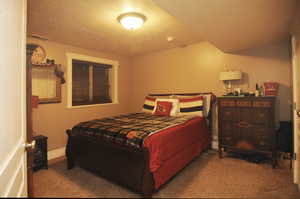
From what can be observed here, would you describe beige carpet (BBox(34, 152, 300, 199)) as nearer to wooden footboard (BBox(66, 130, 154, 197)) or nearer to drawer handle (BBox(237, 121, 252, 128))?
wooden footboard (BBox(66, 130, 154, 197))

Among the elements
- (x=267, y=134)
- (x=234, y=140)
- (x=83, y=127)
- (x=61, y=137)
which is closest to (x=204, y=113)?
(x=234, y=140)

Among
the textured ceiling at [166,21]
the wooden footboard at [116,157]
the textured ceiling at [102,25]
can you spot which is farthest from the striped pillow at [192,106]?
the wooden footboard at [116,157]

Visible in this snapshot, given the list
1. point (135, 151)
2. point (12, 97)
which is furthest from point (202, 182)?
point (12, 97)

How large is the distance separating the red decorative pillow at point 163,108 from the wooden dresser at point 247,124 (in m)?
0.88

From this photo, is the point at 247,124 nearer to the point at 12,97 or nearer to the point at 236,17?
the point at 236,17

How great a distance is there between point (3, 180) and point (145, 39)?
2.75m

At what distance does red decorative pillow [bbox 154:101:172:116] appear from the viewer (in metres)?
2.97

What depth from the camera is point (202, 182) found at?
4.14 ft

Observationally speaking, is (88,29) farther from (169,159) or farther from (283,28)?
(283,28)

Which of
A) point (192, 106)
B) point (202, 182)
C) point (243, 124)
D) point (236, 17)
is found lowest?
point (202, 182)

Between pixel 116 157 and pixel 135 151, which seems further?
pixel 135 151

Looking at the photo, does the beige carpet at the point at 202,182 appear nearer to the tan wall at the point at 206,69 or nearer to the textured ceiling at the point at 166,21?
the tan wall at the point at 206,69

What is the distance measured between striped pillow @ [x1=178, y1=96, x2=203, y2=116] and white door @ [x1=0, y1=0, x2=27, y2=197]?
2528mm

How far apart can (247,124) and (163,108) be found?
1.37 metres
